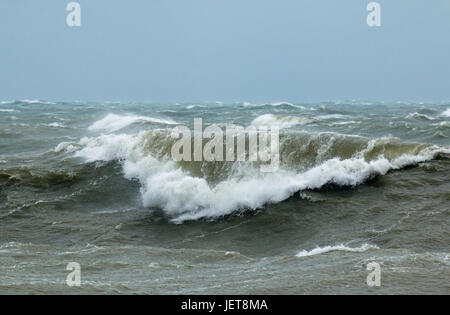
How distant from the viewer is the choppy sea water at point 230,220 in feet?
18.5

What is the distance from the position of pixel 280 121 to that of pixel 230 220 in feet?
79.0

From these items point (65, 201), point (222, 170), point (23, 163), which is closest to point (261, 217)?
point (222, 170)

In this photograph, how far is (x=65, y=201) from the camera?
40.1 ft

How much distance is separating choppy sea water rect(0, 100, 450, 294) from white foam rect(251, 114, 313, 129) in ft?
51.6

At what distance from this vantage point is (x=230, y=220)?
10.3 m

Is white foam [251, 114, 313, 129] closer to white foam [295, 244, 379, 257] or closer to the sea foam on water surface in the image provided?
the sea foam on water surface

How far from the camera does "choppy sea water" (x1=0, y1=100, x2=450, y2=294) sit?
18.5 ft

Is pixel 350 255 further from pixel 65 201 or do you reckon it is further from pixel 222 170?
pixel 65 201

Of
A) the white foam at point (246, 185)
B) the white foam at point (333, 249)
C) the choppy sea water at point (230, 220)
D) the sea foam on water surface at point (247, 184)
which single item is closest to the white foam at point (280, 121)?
the choppy sea water at point (230, 220)

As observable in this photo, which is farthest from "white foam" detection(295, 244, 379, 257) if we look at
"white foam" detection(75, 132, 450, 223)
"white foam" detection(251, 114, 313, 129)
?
"white foam" detection(251, 114, 313, 129)

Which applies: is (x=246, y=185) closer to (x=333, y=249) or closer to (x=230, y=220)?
(x=230, y=220)

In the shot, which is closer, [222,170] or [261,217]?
[261,217]

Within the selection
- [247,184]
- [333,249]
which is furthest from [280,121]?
[333,249]
